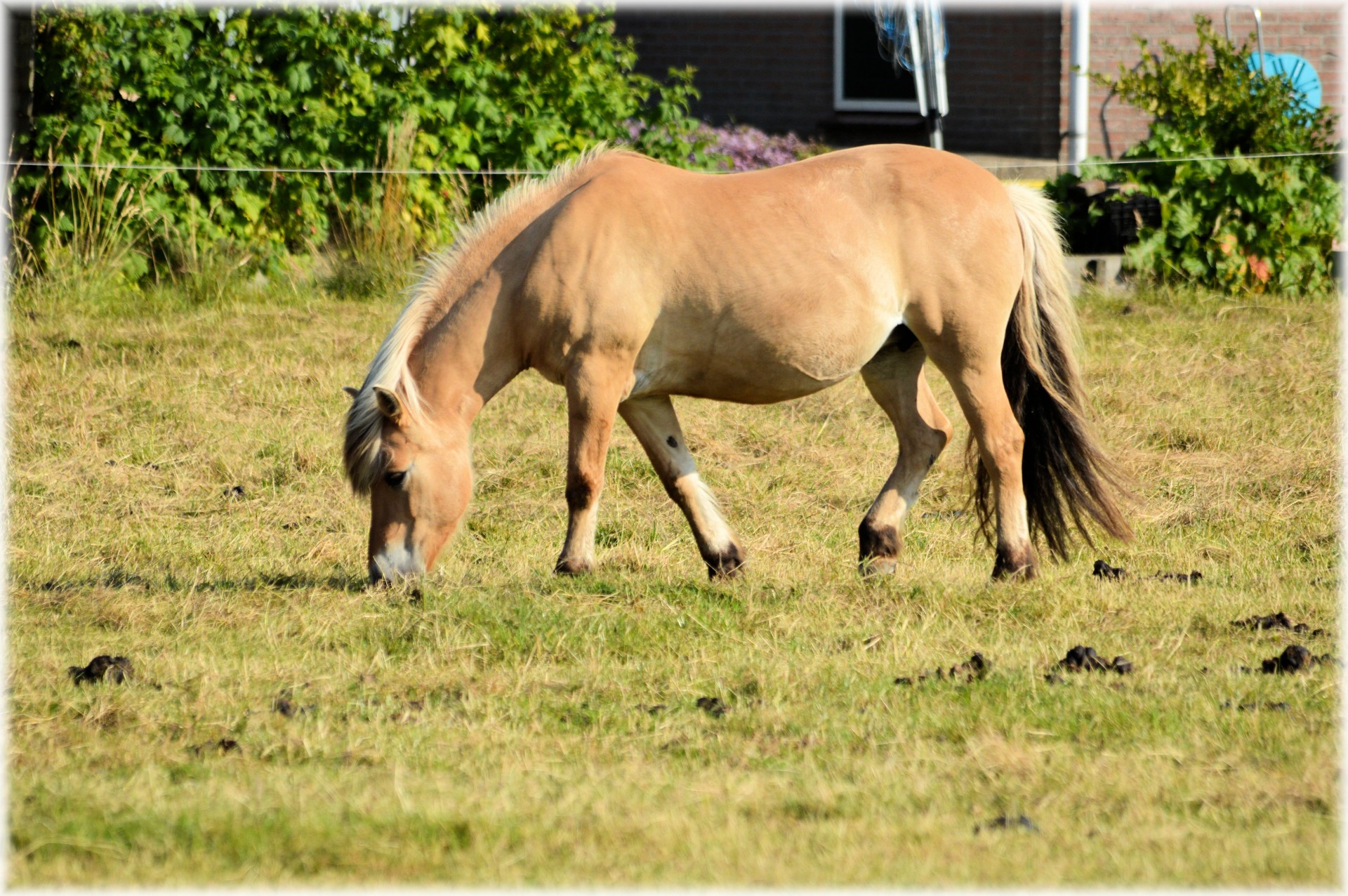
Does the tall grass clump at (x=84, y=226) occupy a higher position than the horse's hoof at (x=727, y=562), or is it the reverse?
the tall grass clump at (x=84, y=226)

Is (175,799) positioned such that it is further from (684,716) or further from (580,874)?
(684,716)

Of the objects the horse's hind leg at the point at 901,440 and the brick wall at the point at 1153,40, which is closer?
the horse's hind leg at the point at 901,440

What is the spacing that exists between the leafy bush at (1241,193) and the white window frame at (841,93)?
3645mm

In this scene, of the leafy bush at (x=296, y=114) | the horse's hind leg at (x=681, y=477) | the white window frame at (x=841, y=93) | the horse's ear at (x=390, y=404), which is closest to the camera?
the horse's ear at (x=390, y=404)

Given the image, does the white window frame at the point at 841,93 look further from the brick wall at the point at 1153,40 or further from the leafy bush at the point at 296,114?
the leafy bush at the point at 296,114

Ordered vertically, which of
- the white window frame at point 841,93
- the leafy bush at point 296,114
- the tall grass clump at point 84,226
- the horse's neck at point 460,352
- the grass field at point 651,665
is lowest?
the grass field at point 651,665

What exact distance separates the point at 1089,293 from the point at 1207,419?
8.85 feet

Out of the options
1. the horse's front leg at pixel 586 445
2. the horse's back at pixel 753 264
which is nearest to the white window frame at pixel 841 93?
the horse's back at pixel 753 264

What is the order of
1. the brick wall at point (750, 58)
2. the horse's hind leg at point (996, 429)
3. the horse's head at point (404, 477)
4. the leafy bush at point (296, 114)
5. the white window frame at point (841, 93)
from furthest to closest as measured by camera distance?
the brick wall at point (750, 58) < the white window frame at point (841, 93) < the leafy bush at point (296, 114) < the horse's hind leg at point (996, 429) < the horse's head at point (404, 477)

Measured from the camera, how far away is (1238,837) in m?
3.06

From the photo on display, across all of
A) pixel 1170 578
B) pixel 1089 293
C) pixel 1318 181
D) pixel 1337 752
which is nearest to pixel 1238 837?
pixel 1337 752

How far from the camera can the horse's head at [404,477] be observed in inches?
191

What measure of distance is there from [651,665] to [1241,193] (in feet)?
24.0

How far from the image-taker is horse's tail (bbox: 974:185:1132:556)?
5367mm
